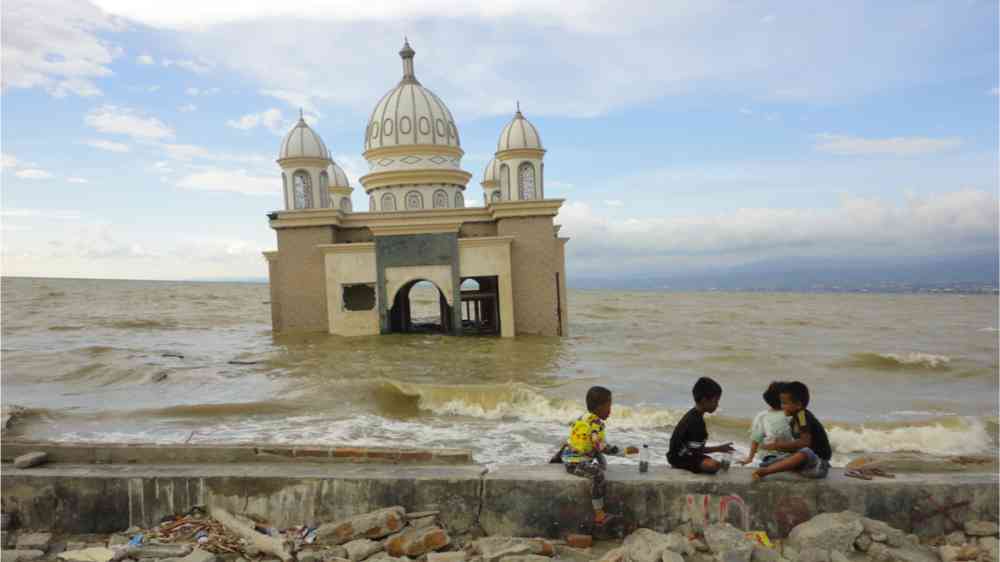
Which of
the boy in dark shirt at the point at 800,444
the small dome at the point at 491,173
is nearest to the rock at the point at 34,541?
the boy in dark shirt at the point at 800,444

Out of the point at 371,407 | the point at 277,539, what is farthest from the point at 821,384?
the point at 277,539

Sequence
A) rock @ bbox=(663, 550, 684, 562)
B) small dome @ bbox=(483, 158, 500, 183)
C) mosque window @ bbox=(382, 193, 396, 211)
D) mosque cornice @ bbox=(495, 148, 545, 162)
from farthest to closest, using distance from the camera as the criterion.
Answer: small dome @ bbox=(483, 158, 500, 183) → mosque window @ bbox=(382, 193, 396, 211) → mosque cornice @ bbox=(495, 148, 545, 162) → rock @ bbox=(663, 550, 684, 562)

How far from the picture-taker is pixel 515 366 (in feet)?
51.3

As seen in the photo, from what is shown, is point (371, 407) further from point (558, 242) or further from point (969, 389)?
point (969, 389)

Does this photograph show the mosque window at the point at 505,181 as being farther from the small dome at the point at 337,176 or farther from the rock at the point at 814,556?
the rock at the point at 814,556

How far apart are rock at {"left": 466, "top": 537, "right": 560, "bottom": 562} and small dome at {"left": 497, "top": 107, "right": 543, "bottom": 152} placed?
1908 cm

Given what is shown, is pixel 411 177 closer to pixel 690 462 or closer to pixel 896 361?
pixel 896 361

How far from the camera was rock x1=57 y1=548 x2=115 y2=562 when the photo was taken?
4.39 metres

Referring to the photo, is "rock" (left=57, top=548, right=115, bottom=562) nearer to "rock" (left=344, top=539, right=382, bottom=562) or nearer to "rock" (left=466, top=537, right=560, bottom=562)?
"rock" (left=344, top=539, right=382, bottom=562)

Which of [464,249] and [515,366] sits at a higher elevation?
[464,249]

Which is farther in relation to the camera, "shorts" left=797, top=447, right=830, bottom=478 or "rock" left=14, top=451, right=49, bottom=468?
"rock" left=14, top=451, right=49, bottom=468

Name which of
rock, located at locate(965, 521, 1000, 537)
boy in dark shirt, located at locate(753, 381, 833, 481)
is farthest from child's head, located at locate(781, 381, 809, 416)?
rock, located at locate(965, 521, 1000, 537)

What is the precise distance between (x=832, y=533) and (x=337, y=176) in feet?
94.5

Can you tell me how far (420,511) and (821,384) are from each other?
12996mm
